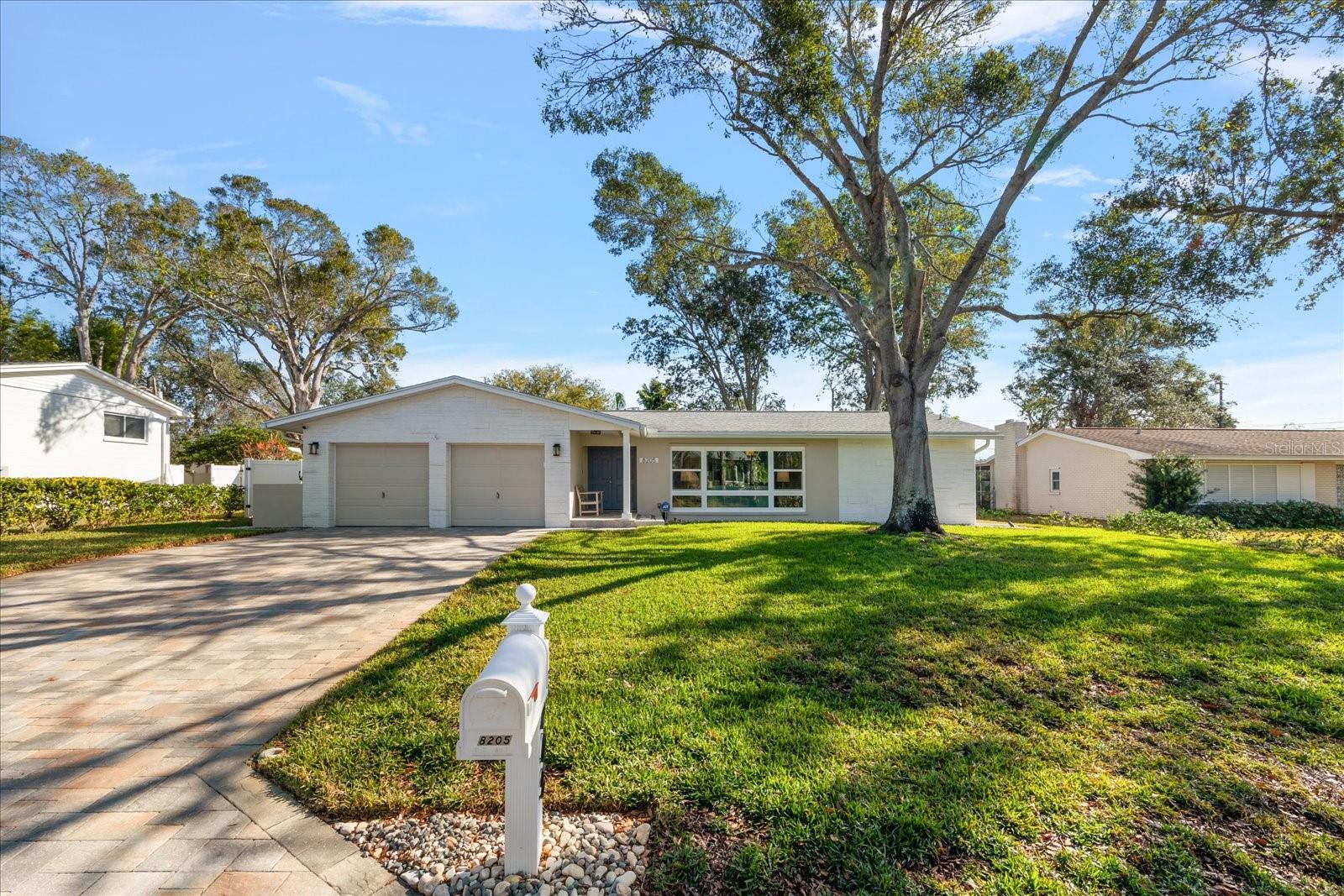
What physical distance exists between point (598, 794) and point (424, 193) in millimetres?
13034

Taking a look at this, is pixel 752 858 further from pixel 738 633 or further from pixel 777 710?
pixel 738 633

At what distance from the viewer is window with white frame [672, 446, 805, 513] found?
1633cm

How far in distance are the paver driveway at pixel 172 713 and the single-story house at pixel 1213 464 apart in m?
18.1

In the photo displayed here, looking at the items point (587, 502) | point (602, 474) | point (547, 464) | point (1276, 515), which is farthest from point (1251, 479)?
point (547, 464)

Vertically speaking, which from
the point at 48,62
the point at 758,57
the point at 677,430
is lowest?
the point at 677,430

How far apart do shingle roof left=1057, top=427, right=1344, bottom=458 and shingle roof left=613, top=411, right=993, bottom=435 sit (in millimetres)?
7119

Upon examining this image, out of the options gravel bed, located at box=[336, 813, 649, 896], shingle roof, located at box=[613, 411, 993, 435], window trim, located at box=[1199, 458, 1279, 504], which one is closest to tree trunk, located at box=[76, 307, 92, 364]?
shingle roof, located at box=[613, 411, 993, 435]

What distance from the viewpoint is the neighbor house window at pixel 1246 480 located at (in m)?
18.7

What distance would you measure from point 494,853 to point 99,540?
1445 cm

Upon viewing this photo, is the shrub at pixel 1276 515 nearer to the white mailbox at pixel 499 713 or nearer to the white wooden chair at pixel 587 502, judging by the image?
the white wooden chair at pixel 587 502

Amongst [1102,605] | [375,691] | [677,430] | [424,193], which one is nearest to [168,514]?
[424,193]

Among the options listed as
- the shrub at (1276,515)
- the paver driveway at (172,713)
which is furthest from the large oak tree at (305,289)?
the shrub at (1276,515)

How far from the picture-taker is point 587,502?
1616cm

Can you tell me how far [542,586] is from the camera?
7.04 metres
